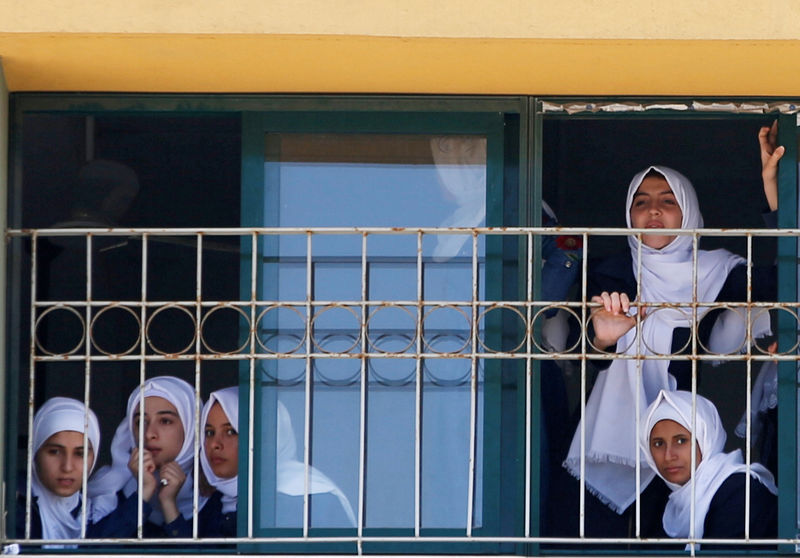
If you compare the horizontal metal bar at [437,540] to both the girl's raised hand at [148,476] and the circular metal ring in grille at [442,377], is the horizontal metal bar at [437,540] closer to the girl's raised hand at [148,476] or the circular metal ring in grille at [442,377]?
the girl's raised hand at [148,476]

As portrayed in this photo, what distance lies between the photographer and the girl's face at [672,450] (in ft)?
15.1

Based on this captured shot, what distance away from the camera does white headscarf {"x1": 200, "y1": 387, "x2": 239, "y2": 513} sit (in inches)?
181

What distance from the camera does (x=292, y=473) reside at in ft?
14.9

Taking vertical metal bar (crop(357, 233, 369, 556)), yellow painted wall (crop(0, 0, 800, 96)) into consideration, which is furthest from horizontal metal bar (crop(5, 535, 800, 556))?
yellow painted wall (crop(0, 0, 800, 96))

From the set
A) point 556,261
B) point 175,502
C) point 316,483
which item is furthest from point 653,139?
point 175,502

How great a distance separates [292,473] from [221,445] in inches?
10.9

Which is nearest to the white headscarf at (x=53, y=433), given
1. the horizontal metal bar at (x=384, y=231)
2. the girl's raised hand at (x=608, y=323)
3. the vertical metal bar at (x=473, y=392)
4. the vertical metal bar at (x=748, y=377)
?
the horizontal metal bar at (x=384, y=231)

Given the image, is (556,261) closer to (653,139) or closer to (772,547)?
(653,139)

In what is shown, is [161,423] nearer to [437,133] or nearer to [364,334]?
[364,334]

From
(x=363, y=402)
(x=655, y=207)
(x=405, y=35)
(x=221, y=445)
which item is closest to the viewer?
(x=405, y=35)

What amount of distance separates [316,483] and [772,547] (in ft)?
5.28

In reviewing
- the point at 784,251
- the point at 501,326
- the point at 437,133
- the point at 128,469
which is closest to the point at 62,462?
the point at 128,469

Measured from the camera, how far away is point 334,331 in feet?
14.9

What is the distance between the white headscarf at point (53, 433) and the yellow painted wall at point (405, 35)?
1200 mm
